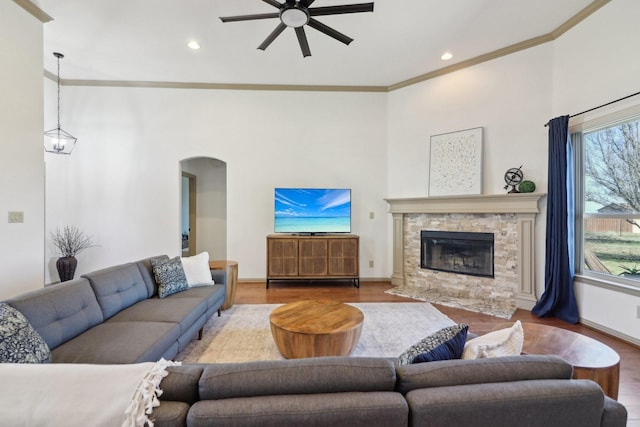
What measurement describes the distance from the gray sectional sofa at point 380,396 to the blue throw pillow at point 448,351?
0.42 ft

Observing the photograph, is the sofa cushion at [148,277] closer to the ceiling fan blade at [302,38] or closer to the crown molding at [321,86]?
the ceiling fan blade at [302,38]

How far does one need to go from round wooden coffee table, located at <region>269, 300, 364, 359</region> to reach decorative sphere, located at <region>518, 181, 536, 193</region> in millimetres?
2890

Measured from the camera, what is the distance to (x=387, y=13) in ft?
10.2

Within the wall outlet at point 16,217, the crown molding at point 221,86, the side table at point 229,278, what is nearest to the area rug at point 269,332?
the side table at point 229,278

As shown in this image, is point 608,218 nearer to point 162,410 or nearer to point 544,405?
point 544,405

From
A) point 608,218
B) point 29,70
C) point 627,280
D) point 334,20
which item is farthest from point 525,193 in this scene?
point 29,70

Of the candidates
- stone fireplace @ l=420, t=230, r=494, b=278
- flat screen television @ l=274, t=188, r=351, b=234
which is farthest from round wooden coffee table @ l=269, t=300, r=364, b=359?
stone fireplace @ l=420, t=230, r=494, b=278

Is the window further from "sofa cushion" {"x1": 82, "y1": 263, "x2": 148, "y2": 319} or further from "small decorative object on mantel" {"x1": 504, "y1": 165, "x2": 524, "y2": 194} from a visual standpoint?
"sofa cushion" {"x1": 82, "y1": 263, "x2": 148, "y2": 319}

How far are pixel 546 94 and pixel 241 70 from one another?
173 inches

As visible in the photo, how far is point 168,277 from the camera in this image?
2.90 meters

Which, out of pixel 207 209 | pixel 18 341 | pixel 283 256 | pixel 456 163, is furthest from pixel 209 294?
pixel 456 163

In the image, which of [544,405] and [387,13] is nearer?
[544,405]

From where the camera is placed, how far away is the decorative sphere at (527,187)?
142 inches

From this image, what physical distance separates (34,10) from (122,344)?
3704 millimetres
